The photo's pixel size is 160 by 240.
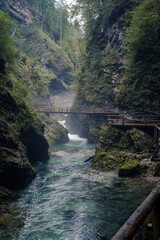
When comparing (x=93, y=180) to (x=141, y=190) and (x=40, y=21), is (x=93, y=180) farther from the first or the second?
(x=40, y=21)

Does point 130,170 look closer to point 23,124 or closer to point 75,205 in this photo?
point 75,205

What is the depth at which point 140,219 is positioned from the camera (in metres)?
1.79

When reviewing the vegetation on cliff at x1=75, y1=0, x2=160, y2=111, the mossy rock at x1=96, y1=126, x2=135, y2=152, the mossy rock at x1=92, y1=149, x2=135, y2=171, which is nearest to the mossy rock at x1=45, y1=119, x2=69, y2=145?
the vegetation on cliff at x1=75, y1=0, x2=160, y2=111

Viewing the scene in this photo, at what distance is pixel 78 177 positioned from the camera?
11.0m

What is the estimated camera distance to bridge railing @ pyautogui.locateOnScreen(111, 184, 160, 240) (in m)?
1.61

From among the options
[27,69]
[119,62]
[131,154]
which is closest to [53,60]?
[27,69]

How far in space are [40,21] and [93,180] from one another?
57.3 m

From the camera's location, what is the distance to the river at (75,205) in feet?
18.3

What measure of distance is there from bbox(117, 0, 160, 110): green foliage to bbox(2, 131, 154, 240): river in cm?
803

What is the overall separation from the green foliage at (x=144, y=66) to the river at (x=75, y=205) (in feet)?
26.3

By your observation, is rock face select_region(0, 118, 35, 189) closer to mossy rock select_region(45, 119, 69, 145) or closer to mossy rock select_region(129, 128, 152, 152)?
mossy rock select_region(129, 128, 152, 152)

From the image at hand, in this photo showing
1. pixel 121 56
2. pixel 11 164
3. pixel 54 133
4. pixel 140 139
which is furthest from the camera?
pixel 54 133

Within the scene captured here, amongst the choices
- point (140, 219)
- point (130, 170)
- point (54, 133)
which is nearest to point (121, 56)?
point (54, 133)

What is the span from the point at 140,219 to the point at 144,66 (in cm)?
1687
